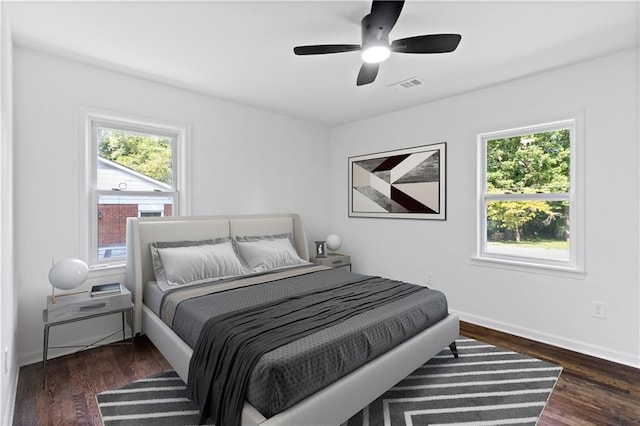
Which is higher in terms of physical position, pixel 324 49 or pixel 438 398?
pixel 324 49

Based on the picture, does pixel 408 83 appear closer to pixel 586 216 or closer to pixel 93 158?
pixel 586 216

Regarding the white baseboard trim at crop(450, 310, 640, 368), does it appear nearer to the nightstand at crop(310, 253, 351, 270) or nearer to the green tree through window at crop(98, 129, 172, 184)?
the nightstand at crop(310, 253, 351, 270)

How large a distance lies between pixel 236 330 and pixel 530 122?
3.20 m

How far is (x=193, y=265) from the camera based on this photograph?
289 centimetres

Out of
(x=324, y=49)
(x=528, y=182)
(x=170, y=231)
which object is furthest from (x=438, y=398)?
(x=170, y=231)

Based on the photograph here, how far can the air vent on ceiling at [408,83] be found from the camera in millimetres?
3196

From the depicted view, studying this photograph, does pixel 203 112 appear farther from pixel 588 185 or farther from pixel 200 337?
pixel 588 185

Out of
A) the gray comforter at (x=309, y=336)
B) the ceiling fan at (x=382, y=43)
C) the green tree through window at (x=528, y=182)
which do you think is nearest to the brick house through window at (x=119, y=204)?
the gray comforter at (x=309, y=336)

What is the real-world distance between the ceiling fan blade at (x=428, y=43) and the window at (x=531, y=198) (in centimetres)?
166

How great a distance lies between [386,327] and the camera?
2084 mm

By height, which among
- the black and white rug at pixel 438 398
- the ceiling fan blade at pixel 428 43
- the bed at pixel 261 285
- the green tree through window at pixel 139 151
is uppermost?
the ceiling fan blade at pixel 428 43

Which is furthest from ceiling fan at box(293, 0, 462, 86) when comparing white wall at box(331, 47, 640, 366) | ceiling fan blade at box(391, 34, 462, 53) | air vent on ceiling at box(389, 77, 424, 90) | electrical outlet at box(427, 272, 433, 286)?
electrical outlet at box(427, 272, 433, 286)

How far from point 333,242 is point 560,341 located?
273 centimetres

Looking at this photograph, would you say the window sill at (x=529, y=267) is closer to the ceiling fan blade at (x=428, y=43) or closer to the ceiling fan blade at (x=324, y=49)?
the ceiling fan blade at (x=428, y=43)
